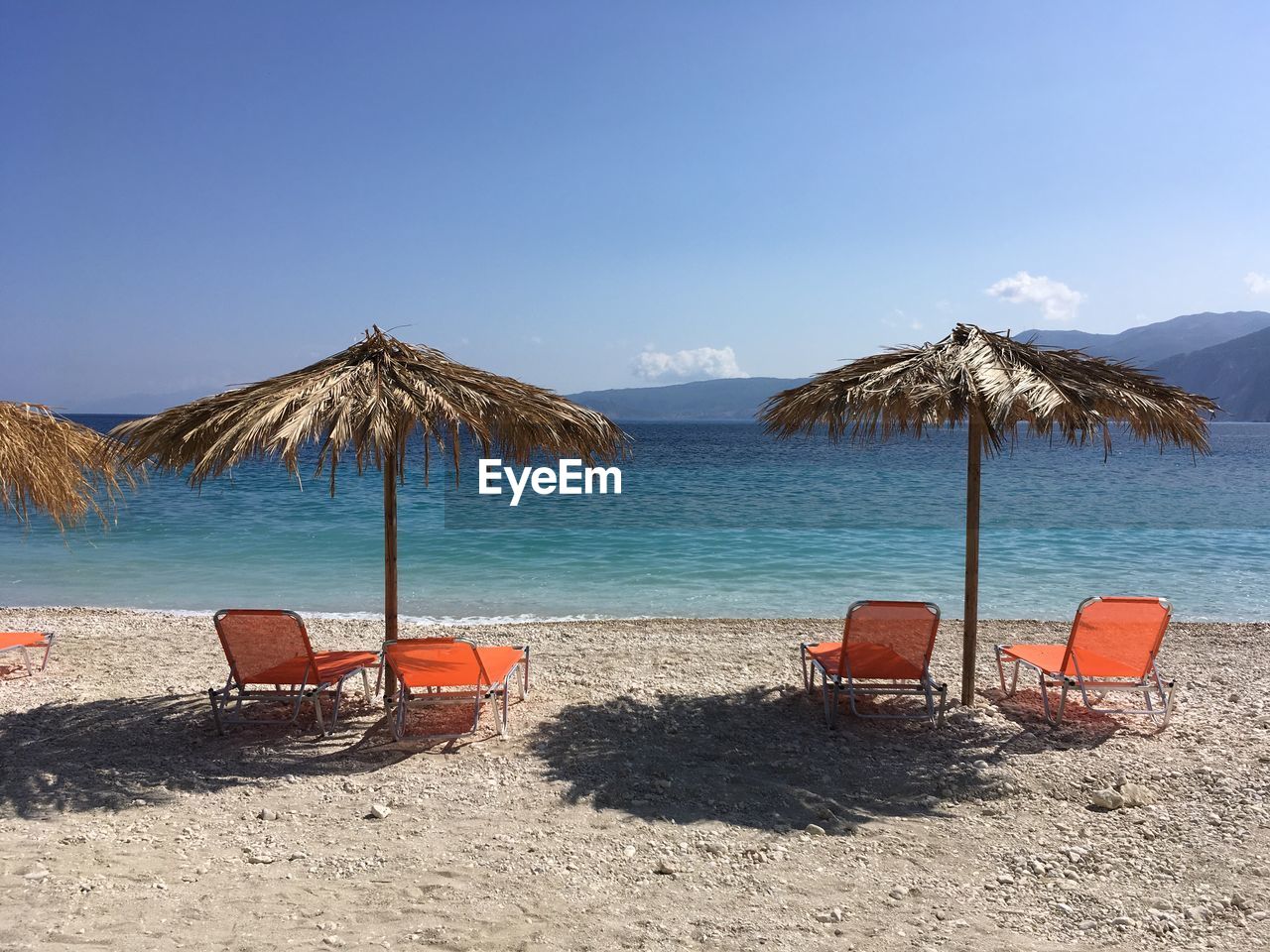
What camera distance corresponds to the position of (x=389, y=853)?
3.37 meters

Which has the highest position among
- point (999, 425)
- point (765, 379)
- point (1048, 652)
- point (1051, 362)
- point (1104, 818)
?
point (765, 379)

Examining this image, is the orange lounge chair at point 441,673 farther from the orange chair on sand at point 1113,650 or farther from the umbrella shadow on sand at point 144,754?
the orange chair on sand at point 1113,650

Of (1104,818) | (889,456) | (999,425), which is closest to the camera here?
(1104,818)

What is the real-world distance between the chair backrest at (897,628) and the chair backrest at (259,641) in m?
3.14

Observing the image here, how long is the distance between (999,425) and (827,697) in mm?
1896

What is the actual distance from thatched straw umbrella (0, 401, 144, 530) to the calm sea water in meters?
5.17

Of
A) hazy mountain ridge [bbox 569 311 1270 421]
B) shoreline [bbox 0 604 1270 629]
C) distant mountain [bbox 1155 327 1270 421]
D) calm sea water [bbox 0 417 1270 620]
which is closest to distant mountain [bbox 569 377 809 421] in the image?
hazy mountain ridge [bbox 569 311 1270 421]

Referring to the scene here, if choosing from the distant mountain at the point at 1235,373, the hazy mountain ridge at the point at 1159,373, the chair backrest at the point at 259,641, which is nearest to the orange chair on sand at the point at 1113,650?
the chair backrest at the point at 259,641

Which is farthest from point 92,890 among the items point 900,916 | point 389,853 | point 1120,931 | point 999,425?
point 999,425

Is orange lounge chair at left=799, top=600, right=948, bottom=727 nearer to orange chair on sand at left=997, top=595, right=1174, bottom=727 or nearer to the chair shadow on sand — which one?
the chair shadow on sand

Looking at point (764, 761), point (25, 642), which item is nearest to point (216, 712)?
point (25, 642)

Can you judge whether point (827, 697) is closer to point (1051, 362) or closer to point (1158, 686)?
point (1158, 686)

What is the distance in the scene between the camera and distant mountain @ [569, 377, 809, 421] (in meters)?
158

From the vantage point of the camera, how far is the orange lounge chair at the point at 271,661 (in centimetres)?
471
